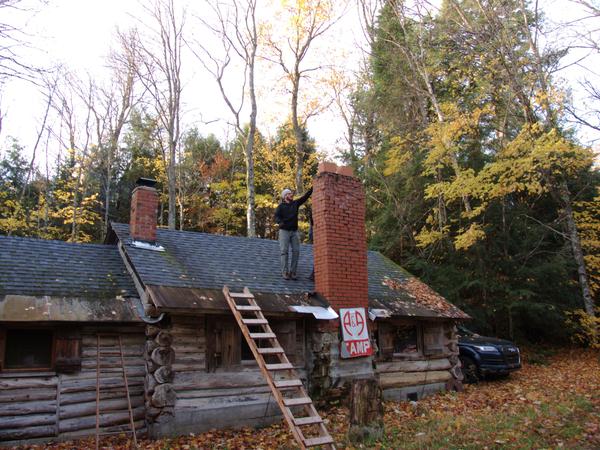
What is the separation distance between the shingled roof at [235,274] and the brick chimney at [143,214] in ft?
0.92

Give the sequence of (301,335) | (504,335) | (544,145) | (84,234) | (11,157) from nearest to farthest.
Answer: (301,335), (544,145), (504,335), (84,234), (11,157)

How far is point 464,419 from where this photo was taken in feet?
26.5

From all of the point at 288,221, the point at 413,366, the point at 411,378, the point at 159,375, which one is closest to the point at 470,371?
the point at 413,366

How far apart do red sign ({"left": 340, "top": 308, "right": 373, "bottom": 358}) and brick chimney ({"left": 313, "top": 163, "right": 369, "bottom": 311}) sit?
0.58 feet

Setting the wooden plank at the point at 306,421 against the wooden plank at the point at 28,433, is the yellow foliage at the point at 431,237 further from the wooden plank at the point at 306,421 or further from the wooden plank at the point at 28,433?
the wooden plank at the point at 28,433

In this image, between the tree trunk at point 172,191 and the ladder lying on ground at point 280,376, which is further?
the tree trunk at point 172,191

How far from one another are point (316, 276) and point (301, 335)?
51.3 inches

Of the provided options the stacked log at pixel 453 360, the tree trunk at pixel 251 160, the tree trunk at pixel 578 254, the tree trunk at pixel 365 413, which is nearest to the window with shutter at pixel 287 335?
the tree trunk at pixel 365 413

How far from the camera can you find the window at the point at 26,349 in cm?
773

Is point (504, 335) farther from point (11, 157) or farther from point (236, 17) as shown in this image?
point (11, 157)

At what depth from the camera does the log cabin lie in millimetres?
7863

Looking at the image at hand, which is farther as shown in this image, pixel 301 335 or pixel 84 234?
pixel 84 234

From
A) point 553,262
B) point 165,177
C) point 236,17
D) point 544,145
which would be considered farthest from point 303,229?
point 544,145

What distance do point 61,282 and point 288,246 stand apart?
4674 mm
